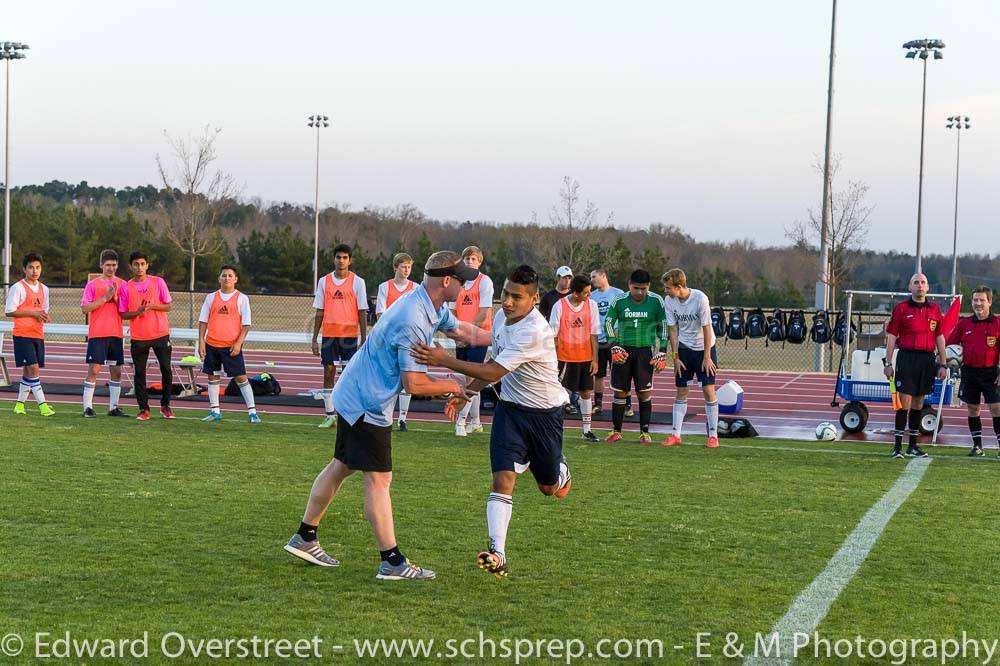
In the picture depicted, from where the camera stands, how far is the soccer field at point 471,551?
5516 mm

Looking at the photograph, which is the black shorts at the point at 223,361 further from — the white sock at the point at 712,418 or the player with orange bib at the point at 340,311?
the white sock at the point at 712,418

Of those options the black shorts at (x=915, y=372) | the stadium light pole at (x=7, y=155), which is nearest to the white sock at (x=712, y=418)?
the black shorts at (x=915, y=372)

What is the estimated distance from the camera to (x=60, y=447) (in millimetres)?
11617

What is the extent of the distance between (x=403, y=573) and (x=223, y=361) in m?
8.28

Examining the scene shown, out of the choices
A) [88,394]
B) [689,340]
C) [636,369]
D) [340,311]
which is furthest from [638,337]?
[88,394]

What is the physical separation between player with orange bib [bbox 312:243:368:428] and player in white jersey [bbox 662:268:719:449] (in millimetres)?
3638

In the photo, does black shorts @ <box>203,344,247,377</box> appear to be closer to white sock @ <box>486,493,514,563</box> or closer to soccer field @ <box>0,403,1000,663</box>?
soccer field @ <box>0,403,1000,663</box>

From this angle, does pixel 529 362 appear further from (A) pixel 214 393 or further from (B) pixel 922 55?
(B) pixel 922 55

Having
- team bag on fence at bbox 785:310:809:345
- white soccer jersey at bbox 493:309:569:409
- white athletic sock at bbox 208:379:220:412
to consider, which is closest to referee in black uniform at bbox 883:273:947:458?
white soccer jersey at bbox 493:309:569:409

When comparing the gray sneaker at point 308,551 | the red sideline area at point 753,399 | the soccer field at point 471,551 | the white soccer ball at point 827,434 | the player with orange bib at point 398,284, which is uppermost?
the player with orange bib at point 398,284

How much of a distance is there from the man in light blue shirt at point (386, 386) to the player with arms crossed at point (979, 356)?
867cm

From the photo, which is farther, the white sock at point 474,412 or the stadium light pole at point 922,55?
the stadium light pole at point 922,55

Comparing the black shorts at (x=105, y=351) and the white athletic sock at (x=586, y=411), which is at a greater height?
the black shorts at (x=105, y=351)

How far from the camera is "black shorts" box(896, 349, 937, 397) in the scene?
493 inches
